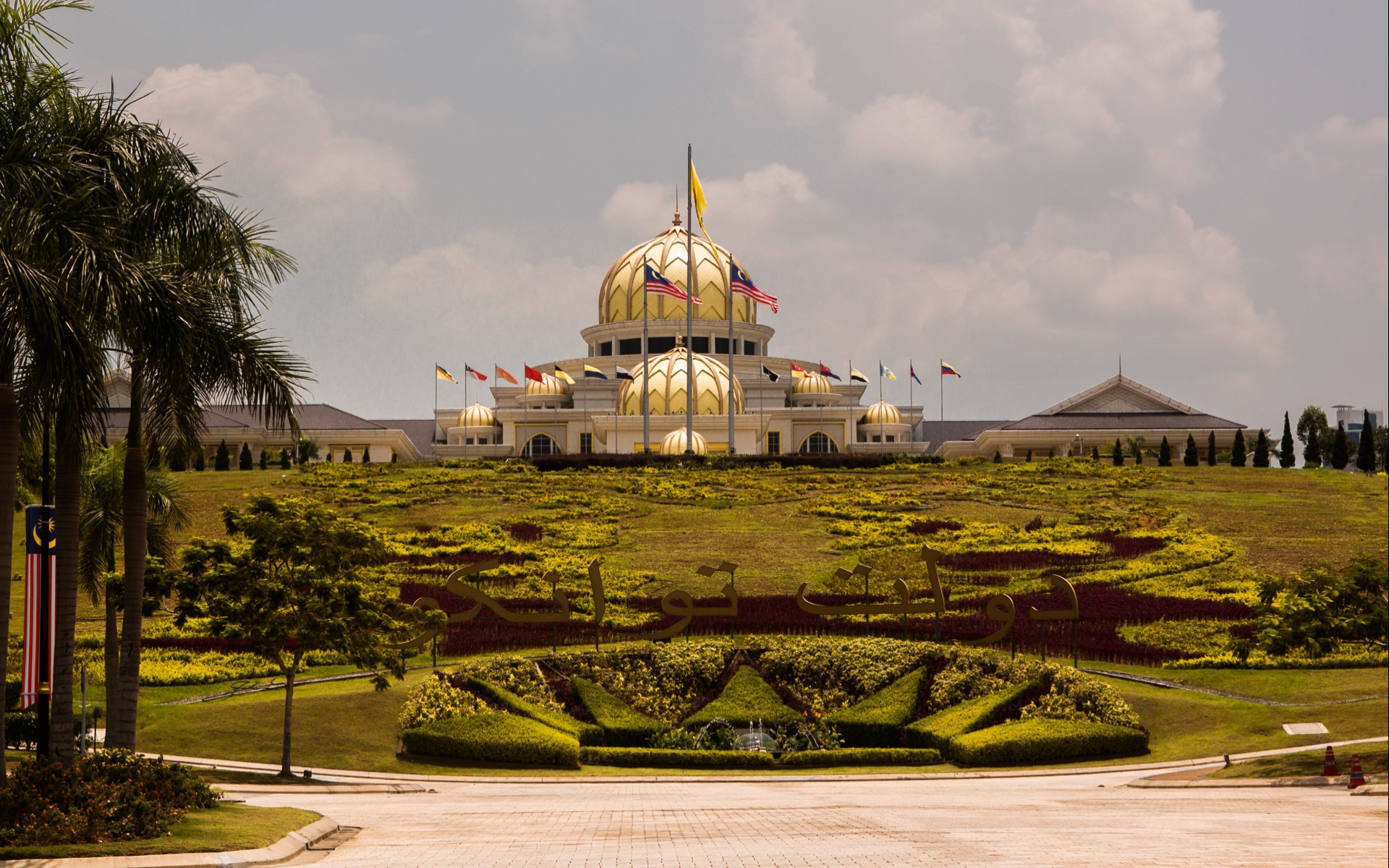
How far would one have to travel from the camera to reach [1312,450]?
8162cm

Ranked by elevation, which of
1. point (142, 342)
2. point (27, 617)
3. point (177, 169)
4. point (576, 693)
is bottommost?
point (576, 693)

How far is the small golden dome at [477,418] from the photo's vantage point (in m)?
87.1

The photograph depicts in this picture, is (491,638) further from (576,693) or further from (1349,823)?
(1349,823)

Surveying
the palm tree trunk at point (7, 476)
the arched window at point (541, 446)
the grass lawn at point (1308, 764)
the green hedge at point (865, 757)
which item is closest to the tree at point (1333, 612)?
the grass lawn at point (1308, 764)

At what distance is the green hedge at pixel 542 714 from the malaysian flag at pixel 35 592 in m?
9.89

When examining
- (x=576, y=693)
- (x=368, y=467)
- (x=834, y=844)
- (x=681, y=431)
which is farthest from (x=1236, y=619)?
(x=368, y=467)

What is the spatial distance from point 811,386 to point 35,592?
220 feet

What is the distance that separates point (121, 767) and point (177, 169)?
848cm

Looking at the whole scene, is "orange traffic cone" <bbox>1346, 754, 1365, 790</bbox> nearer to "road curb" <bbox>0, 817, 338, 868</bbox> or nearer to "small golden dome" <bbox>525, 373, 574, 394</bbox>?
"road curb" <bbox>0, 817, 338, 868</bbox>

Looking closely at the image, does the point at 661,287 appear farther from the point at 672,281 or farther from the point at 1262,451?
the point at 1262,451

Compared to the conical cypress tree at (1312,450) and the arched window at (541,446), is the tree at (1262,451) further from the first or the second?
the arched window at (541,446)

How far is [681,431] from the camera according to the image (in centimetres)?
6850

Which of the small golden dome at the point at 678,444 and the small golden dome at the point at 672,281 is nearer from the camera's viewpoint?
the small golden dome at the point at 678,444

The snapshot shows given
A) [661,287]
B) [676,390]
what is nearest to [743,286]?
[661,287]
